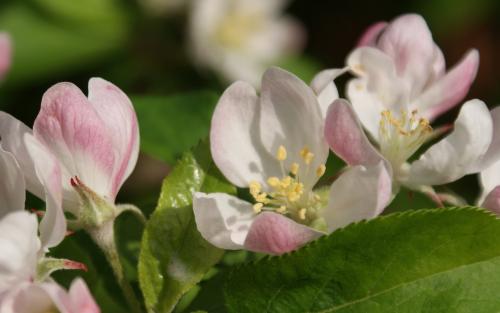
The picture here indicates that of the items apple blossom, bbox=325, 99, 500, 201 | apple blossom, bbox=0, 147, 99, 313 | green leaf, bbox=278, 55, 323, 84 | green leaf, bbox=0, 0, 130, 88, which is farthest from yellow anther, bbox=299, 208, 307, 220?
green leaf, bbox=278, 55, 323, 84

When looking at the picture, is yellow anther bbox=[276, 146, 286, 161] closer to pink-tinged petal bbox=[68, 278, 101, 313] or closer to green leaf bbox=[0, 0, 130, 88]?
pink-tinged petal bbox=[68, 278, 101, 313]

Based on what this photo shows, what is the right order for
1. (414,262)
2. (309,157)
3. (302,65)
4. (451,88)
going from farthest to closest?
1. (302,65)
2. (451,88)
3. (309,157)
4. (414,262)

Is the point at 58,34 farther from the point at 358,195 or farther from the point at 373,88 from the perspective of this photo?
the point at 358,195

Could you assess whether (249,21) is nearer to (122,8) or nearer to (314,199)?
(122,8)

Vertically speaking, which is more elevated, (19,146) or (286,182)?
(19,146)

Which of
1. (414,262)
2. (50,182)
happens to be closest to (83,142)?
(50,182)

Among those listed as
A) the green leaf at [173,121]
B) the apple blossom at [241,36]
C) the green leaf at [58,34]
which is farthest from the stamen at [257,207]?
the apple blossom at [241,36]

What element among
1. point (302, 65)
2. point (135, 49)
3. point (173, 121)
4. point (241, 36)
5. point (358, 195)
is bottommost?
point (302, 65)
